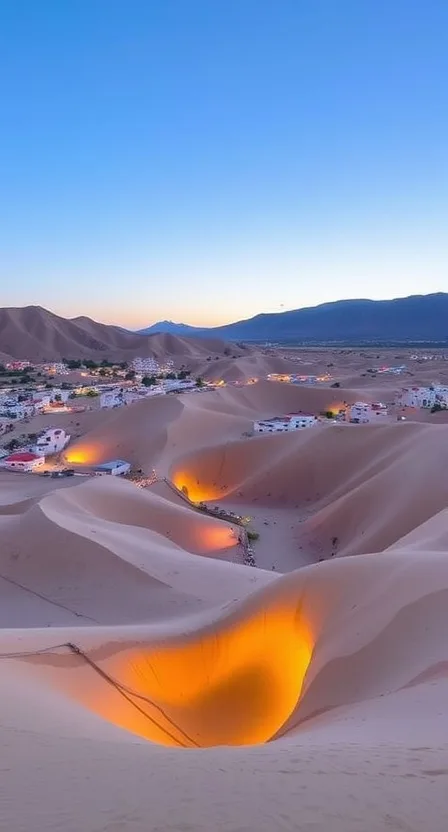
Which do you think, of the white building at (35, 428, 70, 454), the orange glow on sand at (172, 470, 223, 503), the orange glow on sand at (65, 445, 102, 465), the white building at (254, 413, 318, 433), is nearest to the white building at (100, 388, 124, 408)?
the white building at (35, 428, 70, 454)

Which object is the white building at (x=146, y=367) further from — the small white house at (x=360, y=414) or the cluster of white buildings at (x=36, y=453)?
the small white house at (x=360, y=414)

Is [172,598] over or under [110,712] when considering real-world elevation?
under

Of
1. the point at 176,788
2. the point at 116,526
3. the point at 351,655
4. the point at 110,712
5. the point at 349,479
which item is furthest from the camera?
the point at 349,479

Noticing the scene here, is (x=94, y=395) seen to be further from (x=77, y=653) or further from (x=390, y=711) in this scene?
(x=390, y=711)

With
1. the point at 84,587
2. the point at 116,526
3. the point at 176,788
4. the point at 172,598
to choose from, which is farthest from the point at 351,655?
the point at 116,526

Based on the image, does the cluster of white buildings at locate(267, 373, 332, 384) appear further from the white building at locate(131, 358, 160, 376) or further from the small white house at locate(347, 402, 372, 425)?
the small white house at locate(347, 402, 372, 425)

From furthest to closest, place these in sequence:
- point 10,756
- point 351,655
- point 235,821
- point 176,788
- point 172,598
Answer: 1. point 172,598
2. point 351,655
3. point 10,756
4. point 176,788
5. point 235,821

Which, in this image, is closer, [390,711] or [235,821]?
[235,821]

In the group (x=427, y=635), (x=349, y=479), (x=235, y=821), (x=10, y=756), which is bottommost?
(x=349, y=479)
